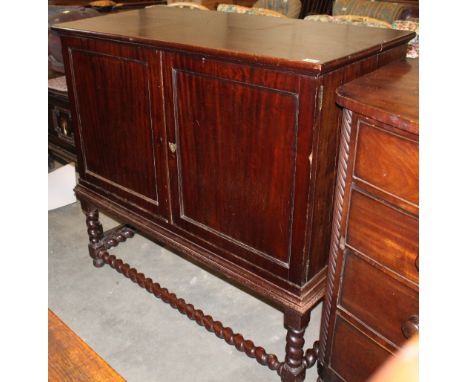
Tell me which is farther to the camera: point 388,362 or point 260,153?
point 260,153

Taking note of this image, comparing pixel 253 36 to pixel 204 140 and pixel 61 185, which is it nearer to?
pixel 204 140

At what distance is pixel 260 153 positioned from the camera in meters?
1.34

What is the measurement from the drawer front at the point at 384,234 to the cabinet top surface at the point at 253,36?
13.9 inches

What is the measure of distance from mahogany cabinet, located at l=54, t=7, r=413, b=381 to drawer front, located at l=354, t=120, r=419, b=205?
14cm

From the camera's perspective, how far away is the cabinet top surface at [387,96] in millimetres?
→ 971

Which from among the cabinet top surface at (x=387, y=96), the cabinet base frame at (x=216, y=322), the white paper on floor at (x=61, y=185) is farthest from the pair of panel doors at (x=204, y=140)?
the white paper on floor at (x=61, y=185)

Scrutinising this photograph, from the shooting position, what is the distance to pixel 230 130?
1.38 metres

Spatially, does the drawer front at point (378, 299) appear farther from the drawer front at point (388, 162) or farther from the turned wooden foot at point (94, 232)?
the turned wooden foot at point (94, 232)

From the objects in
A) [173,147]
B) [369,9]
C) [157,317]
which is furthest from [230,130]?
[369,9]

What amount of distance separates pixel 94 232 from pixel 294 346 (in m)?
1.26

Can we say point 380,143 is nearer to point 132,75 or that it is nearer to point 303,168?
point 303,168
